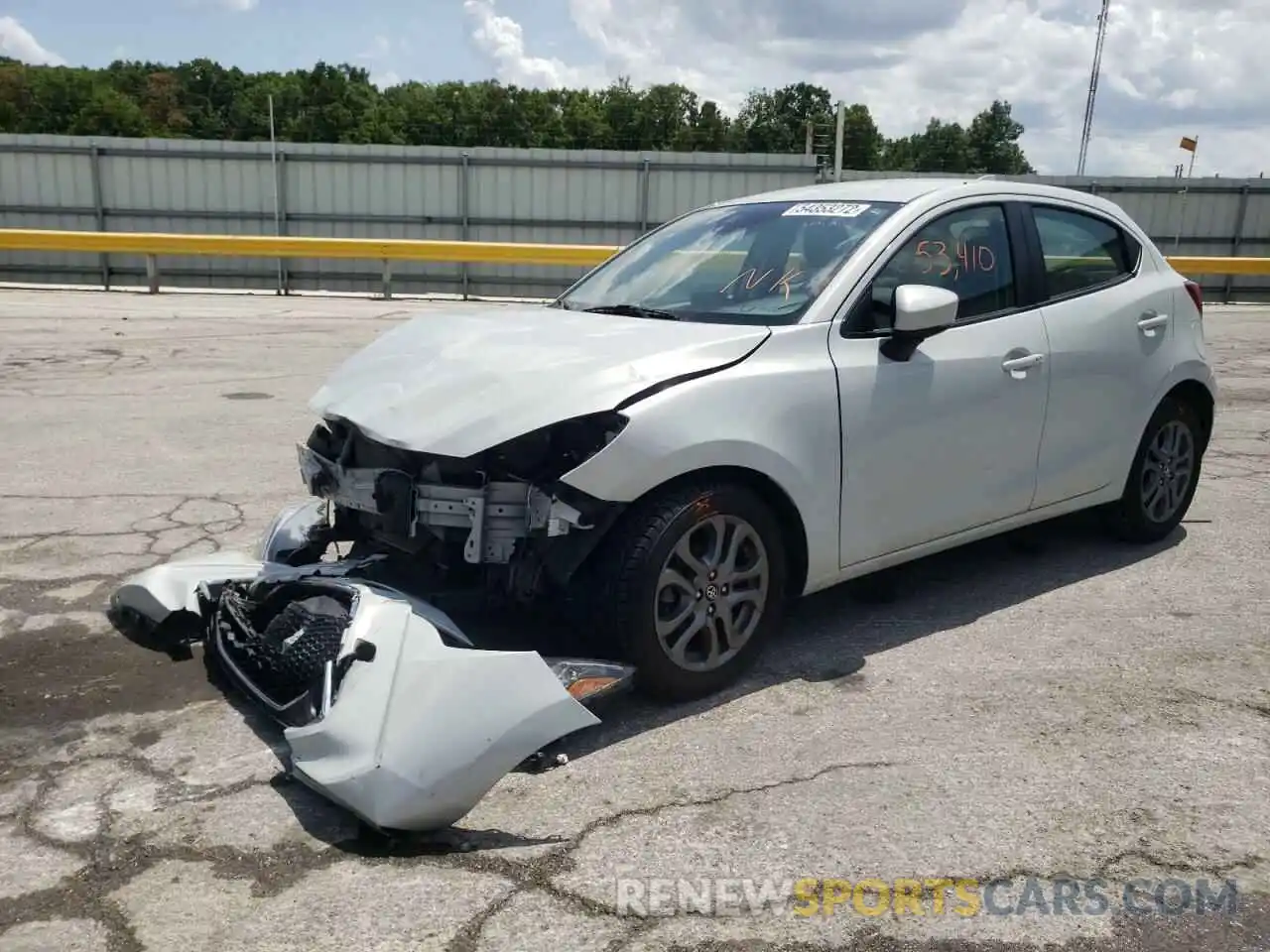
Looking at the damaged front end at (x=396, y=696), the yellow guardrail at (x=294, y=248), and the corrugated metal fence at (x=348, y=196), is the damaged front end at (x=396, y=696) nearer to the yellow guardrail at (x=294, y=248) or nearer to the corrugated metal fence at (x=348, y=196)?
the yellow guardrail at (x=294, y=248)

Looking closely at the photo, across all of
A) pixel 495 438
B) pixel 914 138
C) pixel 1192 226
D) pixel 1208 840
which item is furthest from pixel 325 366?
pixel 914 138

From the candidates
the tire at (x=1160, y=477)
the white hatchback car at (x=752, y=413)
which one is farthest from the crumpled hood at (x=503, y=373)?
the tire at (x=1160, y=477)

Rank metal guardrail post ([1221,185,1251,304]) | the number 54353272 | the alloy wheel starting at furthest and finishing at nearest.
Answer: metal guardrail post ([1221,185,1251,304]) → the number 54353272 → the alloy wheel

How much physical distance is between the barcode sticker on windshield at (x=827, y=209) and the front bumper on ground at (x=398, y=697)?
6.95 ft

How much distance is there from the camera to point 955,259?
174 inches

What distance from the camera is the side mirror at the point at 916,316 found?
3.93 metres

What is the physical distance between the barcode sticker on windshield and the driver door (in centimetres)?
28

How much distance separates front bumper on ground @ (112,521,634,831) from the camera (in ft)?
9.24

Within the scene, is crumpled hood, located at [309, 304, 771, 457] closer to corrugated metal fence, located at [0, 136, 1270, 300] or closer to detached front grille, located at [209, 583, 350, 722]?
detached front grille, located at [209, 583, 350, 722]

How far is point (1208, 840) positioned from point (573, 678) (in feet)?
5.88

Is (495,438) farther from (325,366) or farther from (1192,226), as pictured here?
(1192,226)

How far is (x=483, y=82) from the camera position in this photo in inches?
3688

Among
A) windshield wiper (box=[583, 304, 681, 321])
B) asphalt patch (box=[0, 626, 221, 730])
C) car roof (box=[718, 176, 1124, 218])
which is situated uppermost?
car roof (box=[718, 176, 1124, 218])

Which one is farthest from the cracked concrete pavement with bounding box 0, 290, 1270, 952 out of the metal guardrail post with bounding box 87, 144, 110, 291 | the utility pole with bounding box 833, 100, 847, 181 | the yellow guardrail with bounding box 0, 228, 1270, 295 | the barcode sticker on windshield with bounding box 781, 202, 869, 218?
the metal guardrail post with bounding box 87, 144, 110, 291
